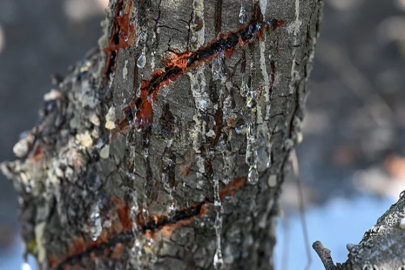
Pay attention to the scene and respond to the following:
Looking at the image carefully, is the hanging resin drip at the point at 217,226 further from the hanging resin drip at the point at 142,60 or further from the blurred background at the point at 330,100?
the blurred background at the point at 330,100

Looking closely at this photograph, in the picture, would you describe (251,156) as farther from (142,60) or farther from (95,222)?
(95,222)

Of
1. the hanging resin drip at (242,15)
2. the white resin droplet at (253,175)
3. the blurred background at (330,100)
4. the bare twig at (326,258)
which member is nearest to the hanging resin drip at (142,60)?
the hanging resin drip at (242,15)

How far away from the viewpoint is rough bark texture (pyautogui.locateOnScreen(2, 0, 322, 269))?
70 cm

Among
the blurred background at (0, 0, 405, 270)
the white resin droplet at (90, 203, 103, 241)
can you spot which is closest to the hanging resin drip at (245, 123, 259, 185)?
the white resin droplet at (90, 203, 103, 241)

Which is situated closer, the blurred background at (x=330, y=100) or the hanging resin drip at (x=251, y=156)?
the hanging resin drip at (x=251, y=156)

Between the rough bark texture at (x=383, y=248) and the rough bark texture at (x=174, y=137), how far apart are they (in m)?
0.25

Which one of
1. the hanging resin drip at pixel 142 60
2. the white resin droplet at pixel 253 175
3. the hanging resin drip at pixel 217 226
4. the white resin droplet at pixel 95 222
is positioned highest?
the hanging resin drip at pixel 142 60

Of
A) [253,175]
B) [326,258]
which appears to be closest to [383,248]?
[326,258]

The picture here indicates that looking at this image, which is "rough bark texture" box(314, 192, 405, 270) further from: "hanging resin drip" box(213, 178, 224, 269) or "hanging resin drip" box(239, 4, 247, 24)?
"hanging resin drip" box(239, 4, 247, 24)

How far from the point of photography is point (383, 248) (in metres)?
0.67

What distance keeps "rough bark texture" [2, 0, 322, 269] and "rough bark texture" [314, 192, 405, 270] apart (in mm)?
245

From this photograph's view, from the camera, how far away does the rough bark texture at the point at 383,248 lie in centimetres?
66

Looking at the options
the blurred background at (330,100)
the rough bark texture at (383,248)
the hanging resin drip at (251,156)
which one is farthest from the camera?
the blurred background at (330,100)

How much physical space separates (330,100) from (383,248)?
6.87 feet
